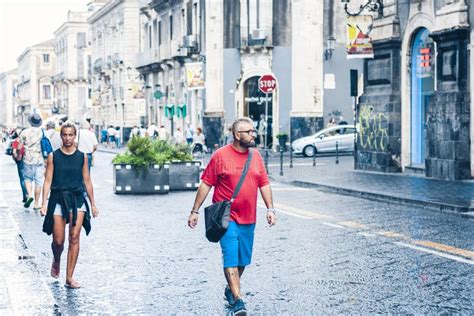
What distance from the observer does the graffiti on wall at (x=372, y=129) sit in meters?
25.7

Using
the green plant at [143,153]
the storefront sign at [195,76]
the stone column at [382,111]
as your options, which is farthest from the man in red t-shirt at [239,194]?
the storefront sign at [195,76]

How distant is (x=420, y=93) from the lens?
2484 centimetres

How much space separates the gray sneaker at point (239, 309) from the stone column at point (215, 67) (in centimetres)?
3832

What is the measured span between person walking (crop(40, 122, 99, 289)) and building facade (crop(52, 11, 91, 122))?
304ft

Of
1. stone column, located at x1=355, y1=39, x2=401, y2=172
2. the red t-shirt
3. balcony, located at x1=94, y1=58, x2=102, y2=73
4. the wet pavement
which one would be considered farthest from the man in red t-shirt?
balcony, located at x1=94, y1=58, x2=102, y2=73

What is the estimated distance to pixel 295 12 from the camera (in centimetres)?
4309

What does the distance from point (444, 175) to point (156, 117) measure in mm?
41490

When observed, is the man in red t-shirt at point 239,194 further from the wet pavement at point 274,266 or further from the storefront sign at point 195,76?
the storefront sign at point 195,76

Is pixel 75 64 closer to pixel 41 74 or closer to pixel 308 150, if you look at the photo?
pixel 41 74

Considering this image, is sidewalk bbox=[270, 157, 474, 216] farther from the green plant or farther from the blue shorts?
the blue shorts

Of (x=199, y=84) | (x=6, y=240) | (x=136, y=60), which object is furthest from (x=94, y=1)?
(x=6, y=240)

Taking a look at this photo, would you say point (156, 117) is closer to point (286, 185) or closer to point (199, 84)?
point (199, 84)


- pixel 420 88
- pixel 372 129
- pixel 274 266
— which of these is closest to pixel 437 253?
pixel 274 266

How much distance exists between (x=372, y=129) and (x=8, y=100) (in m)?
159
